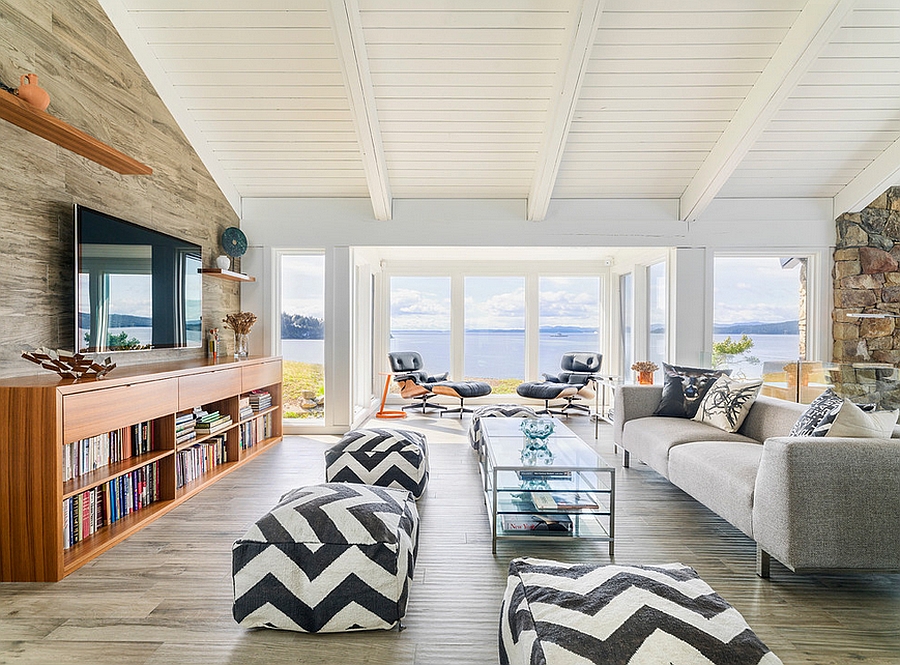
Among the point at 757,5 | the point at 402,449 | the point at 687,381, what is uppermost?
the point at 757,5

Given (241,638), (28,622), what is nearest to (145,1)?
(28,622)

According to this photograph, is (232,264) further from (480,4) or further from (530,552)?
(530,552)

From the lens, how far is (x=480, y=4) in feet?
11.7

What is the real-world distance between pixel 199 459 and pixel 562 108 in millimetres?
3646

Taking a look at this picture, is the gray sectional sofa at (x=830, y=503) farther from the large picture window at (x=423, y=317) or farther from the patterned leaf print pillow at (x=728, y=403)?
the large picture window at (x=423, y=317)

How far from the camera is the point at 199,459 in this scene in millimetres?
4066

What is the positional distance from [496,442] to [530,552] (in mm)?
902

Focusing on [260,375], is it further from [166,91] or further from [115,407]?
[166,91]

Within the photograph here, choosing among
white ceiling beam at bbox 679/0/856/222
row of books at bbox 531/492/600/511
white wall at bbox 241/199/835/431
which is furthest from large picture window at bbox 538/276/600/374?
row of books at bbox 531/492/600/511

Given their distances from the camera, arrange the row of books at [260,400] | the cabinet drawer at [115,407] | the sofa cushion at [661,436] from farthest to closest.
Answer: the row of books at [260,400]
the sofa cushion at [661,436]
the cabinet drawer at [115,407]

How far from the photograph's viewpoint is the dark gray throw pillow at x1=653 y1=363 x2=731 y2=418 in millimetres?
4195

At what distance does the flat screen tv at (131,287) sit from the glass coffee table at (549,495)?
7.92 ft

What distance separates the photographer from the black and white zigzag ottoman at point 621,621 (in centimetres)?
145

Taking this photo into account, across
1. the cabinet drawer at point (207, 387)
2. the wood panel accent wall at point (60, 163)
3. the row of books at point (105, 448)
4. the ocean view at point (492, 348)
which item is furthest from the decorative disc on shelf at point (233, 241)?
the ocean view at point (492, 348)
